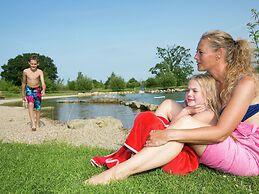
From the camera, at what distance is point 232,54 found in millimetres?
3016

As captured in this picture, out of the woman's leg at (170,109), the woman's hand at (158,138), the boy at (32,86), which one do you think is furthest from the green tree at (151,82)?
the woman's hand at (158,138)

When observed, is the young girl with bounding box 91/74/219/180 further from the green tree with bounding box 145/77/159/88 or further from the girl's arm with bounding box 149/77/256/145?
the green tree with bounding box 145/77/159/88

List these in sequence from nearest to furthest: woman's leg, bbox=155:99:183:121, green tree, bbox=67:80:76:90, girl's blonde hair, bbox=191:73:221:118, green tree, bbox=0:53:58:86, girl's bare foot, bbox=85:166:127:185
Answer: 1. girl's bare foot, bbox=85:166:127:185
2. girl's blonde hair, bbox=191:73:221:118
3. woman's leg, bbox=155:99:183:121
4. green tree, bbox=67:80:76:90
5. green tree, bbox=0:53:58:86

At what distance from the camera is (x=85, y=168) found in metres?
3.40

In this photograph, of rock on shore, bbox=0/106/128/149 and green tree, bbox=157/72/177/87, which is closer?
rock on shore, bbox=0/106/128/149

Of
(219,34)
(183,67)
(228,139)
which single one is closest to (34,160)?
(228,139)

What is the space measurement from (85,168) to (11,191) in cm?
93

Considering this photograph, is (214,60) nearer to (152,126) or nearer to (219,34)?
(219,34)

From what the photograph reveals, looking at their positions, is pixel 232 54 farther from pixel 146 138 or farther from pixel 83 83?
pixel 83 83

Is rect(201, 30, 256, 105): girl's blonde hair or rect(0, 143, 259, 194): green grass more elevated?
rect(201, 30, 256, 105): girl's blonde hair

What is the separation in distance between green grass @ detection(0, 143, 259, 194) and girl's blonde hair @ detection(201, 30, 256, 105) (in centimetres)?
77

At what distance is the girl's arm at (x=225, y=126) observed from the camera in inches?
103

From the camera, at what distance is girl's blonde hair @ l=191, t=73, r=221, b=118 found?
3.11 meters

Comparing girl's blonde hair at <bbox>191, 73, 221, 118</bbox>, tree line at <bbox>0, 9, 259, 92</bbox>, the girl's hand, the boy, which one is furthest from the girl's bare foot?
tree line at <bbox>0, 9, 259, 92</bbox>
